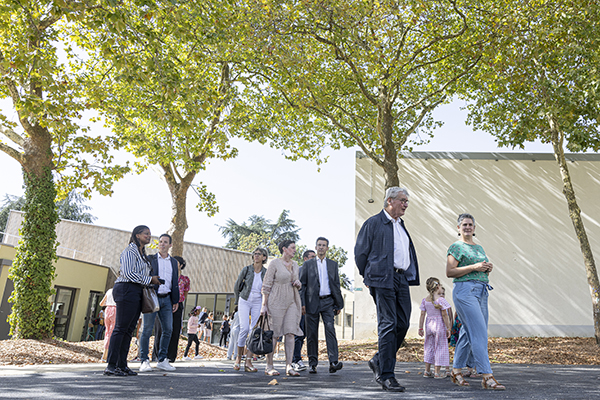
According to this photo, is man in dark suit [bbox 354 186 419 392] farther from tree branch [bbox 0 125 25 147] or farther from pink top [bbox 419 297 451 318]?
tree branch [bbox 0 125 25 147]

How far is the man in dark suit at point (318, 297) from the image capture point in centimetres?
657

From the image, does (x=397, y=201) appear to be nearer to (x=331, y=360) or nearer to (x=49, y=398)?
(x=331, y=360)

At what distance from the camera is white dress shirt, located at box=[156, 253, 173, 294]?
6730 millimetres

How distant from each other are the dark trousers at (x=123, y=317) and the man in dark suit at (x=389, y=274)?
271 cm

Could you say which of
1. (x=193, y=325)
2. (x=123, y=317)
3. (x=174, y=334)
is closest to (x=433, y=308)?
(x=174, y=334)

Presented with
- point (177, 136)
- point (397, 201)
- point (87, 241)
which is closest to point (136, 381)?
point (397, 201)

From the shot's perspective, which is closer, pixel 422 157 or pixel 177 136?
pixel 177 136

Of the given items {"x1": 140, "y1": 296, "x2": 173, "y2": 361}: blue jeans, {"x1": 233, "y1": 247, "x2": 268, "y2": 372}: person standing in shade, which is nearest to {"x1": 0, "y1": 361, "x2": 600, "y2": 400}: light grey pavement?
{"x1": 140, "y1": 296, "x2": 173, "y2": 361}: blue jeans

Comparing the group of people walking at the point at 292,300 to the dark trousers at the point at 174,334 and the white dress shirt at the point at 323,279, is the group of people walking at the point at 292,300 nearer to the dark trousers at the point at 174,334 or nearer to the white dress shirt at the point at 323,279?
the white dress shirt at the point at 323,279

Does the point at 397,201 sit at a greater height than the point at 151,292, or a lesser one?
greater

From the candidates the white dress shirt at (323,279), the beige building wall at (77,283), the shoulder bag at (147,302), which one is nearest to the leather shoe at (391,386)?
the white dress shirt at (323,279)

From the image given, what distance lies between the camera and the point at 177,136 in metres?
14.5

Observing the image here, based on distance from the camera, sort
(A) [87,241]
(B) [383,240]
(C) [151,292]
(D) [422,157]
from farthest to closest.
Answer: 1. (A) [87,241]
2. (D) [422,157]
3. (C) [151,292]
4. (B) [383,240]

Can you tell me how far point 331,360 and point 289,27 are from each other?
802 centimetres
